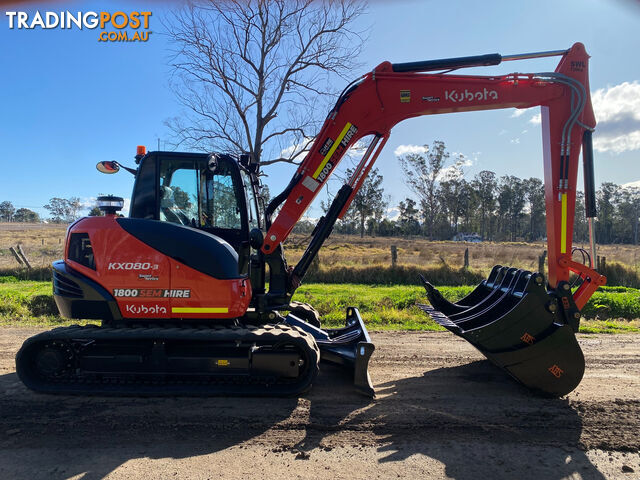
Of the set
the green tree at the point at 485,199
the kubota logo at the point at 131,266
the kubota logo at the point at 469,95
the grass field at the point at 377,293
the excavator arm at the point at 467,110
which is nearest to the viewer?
the kubota logo at the point at 131,266

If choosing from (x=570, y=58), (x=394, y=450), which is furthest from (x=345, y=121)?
(x=394, y=450)

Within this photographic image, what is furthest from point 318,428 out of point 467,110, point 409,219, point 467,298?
point 409,219

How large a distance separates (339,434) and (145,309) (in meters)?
2.44

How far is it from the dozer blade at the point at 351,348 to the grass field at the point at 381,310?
282cm

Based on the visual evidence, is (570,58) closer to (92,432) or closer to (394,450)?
(394,450)

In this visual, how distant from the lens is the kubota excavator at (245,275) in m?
4.36

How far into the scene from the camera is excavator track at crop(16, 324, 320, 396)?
14.3ft

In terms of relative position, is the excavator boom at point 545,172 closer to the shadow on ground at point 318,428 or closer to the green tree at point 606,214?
the shadow on ground at point 318,428

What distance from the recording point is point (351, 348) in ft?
16.6

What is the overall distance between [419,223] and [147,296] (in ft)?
215

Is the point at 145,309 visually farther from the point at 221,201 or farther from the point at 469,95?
the point at 469,95

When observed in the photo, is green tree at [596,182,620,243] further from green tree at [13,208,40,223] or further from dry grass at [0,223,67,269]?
green tree at [13,208,40,223]

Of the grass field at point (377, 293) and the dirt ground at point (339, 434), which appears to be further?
the grass field at point (377, 293)

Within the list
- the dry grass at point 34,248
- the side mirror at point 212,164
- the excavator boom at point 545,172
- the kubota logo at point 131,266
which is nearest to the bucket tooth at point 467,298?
the excavator boom at point 545,172
